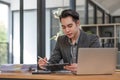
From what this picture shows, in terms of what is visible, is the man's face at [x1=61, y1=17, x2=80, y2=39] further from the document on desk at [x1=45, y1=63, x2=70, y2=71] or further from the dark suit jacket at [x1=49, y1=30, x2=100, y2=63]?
the document on desk at [x1=45, y1=63, x2=70, y2=71]

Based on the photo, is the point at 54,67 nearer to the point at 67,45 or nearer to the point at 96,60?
the point at 96,60

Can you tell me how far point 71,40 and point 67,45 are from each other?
0.06 m

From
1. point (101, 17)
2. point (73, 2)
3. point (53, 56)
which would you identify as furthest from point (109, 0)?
point (53, 56)

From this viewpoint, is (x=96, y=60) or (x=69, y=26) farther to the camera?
(x=69, y=26)

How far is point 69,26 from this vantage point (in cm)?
225

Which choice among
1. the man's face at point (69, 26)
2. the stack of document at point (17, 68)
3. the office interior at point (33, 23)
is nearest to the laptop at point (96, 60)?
the stack of document at point (17, 68)

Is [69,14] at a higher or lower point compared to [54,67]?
higher

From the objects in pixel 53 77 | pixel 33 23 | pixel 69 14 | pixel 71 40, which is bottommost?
pixel 53 77

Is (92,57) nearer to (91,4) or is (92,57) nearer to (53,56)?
(53,56)

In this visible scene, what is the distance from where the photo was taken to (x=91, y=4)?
7.61 m

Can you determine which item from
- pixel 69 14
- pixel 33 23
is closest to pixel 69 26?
pixel 69 14

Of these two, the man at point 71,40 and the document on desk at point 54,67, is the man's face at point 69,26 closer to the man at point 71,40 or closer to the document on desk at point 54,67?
the man at point 71,40

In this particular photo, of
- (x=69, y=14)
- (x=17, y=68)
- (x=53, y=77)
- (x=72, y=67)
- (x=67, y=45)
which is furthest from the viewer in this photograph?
(x=67, y=45)

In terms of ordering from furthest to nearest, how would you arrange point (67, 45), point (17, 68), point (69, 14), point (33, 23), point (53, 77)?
point (33, 23), point (67, 45), point (69, 14), point (17, 68), point (53, 77)
